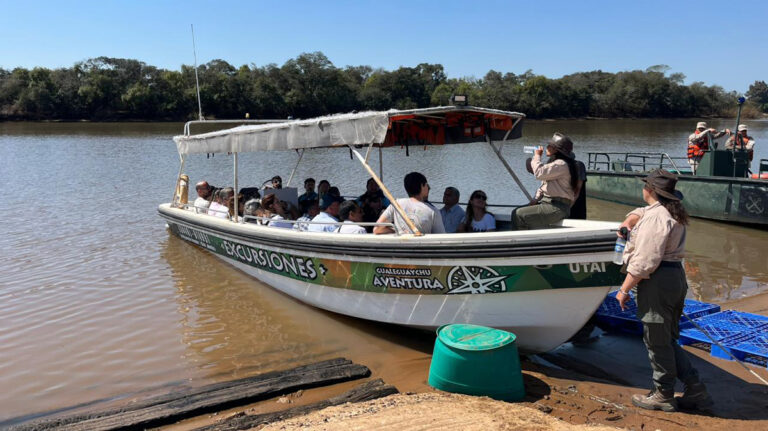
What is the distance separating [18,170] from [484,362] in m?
22.2

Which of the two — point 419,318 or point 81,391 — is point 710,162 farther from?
point 81,391

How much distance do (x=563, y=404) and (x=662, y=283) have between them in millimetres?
1239

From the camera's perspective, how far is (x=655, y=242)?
157 inches

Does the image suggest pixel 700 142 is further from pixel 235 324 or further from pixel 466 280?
pixel 235 324

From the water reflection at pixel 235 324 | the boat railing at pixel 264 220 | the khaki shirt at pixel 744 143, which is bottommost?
the water reflection at pixel 235 324

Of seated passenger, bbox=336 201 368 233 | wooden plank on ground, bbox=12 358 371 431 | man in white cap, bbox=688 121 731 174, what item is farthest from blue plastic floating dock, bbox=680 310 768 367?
man in white cap, bbox=688 121 731 174

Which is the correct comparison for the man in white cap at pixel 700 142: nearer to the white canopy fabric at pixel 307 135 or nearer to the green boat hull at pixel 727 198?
the green boat hull at pixel 727 198

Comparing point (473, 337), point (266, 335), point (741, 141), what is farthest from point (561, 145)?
point (741, 141)

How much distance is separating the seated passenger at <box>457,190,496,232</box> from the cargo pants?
2297 mm

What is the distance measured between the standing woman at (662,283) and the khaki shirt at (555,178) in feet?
3.52

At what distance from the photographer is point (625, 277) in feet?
14.6

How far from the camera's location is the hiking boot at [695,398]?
14.1ft

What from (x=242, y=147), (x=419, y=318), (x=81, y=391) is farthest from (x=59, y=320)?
(x=419, y=318)

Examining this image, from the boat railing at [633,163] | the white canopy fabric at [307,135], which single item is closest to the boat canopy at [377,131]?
the white canopy fabric at [307,135]
